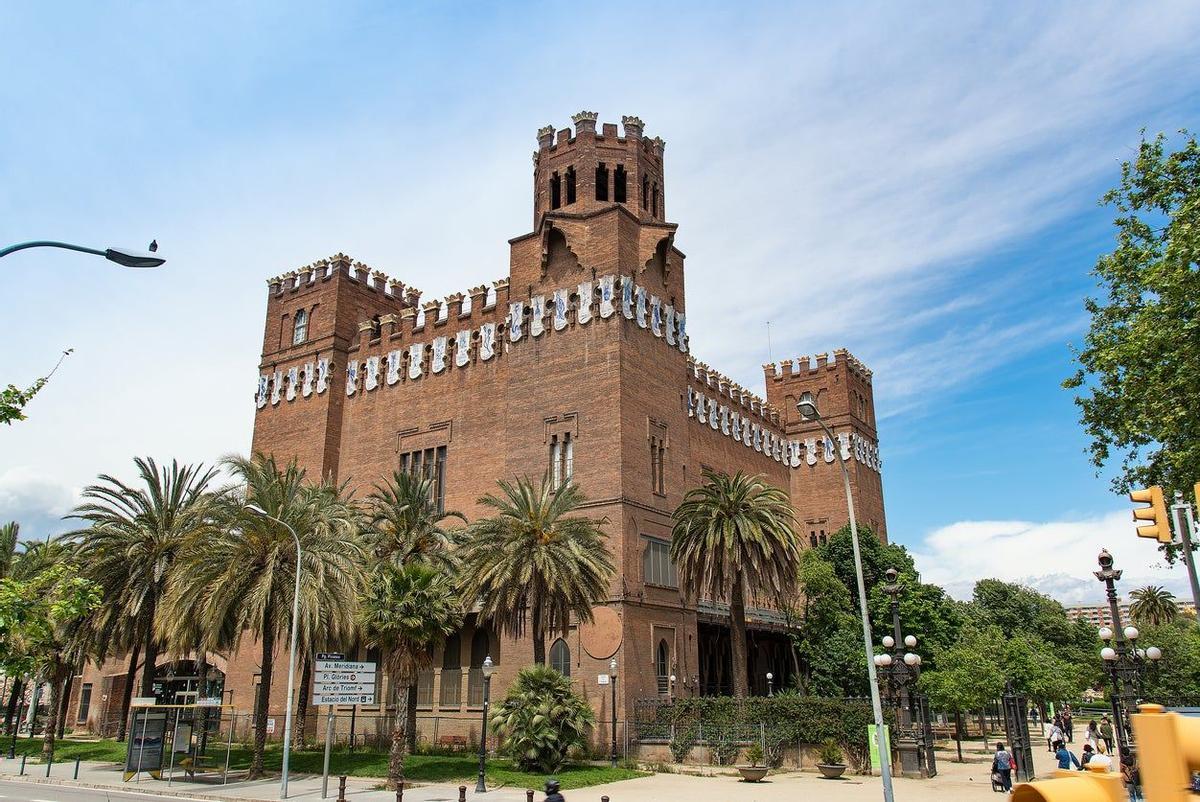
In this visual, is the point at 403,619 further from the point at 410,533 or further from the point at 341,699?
the point at 410,533

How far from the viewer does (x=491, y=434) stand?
1631 inches

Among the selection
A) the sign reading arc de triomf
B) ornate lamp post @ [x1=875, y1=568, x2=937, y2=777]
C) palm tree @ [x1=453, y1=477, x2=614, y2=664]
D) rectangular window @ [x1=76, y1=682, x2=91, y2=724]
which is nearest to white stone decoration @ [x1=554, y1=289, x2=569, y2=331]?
the sign reading arc de triomf

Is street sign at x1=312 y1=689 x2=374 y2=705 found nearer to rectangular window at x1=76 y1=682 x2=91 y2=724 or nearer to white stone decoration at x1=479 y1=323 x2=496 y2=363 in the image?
white stone decoration at x1=479 y1=323 x2=496 y2=363

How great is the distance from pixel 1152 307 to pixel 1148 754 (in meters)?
20.4

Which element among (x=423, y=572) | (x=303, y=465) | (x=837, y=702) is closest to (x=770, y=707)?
(x=837, y=702)

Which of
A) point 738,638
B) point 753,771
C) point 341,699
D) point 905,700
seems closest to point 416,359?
point 738,638

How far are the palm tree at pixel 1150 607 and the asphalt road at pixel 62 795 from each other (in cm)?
8928

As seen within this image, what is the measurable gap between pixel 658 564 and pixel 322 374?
2155 centimetres

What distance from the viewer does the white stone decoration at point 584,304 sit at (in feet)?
128

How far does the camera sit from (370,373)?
46.7m

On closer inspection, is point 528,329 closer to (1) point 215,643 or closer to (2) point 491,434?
(2) point 491,434

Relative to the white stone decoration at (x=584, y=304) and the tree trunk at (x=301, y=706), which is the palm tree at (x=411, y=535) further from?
the white stone decoration at (x=584, y=304)

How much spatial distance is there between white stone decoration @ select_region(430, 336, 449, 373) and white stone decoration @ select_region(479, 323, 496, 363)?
2.25 meters

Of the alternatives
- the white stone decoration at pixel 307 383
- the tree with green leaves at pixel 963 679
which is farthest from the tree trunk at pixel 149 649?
the tree with green leaves at pixel 963 679
